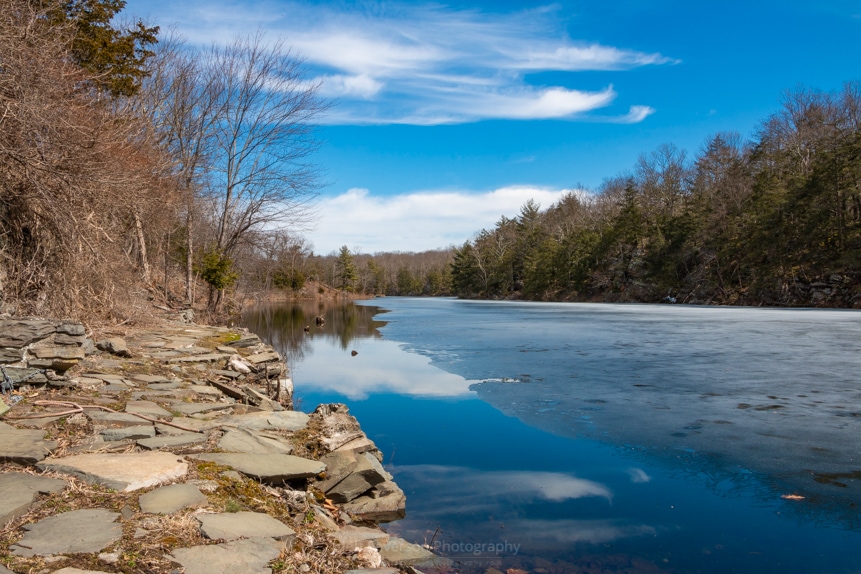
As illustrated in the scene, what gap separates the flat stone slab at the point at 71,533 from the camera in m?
2.13

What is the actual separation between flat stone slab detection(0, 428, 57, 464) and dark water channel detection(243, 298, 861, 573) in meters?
2.23

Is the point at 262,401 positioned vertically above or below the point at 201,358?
below

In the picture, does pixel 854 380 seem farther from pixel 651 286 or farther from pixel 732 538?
pixel 651 286

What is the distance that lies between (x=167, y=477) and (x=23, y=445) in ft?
3.22

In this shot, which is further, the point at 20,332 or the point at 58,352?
the point at 58,352

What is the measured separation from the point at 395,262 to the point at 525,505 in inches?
5453

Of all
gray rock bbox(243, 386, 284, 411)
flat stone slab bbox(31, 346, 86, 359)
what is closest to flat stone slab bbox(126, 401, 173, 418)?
flat stone slab bbox(31, 346, 86, 359)

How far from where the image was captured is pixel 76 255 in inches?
311

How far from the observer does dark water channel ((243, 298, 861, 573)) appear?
3316 mm

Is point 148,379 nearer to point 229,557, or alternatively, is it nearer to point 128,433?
point 128,433

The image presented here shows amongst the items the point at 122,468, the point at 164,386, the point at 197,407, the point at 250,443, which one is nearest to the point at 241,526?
the point at 122,468

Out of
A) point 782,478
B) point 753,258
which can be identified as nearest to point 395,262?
point 753,258

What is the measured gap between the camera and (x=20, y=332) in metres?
4.77

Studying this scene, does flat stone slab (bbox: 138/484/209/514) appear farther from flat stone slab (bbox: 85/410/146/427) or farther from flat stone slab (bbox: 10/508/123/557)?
flat stone slab (bbox: 85/410/146/427)
